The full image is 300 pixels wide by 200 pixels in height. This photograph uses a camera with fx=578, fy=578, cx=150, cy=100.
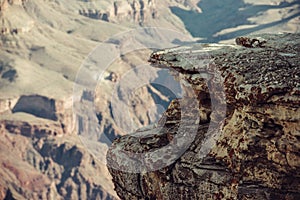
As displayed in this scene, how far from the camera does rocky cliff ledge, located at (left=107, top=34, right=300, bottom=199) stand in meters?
11.0

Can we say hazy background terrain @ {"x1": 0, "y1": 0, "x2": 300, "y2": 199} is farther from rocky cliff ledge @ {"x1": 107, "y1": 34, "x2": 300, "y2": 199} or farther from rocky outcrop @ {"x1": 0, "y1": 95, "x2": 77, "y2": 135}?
rocky cliff ledge @ {"x1": 107, "y1": 34, "x2": 300, "y2": 199}

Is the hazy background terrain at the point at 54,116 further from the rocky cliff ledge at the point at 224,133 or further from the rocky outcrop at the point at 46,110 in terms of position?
the rocky cliff ledge at the point at 224,133

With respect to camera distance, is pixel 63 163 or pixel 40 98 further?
pixel 40 98

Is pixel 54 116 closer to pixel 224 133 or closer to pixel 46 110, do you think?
pixel 46 110

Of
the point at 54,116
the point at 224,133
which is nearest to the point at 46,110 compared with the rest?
the point at 54,116

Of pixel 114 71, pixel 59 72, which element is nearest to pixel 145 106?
pixel 114 71

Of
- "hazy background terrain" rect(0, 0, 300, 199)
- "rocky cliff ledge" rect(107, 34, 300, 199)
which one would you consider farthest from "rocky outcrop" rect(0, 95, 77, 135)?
"rocky cliff ledge" rect(107, 34, 300, 199)

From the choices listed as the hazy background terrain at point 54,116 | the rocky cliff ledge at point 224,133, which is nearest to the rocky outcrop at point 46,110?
the hazy background terrain at point 54,116

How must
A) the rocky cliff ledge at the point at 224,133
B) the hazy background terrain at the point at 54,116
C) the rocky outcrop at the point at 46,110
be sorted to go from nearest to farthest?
the rocky cliff ledge at the point at 224,133 → the hazy background terrain at the point at 54,116 → the rocky outcrop at the point at 46,110

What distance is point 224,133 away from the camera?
1198 cm

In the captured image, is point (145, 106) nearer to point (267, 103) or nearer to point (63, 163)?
point (63, 163)

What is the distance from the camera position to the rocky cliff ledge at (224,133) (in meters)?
11.0

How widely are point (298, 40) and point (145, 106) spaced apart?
165768 millimetres

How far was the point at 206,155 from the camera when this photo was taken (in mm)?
12273
